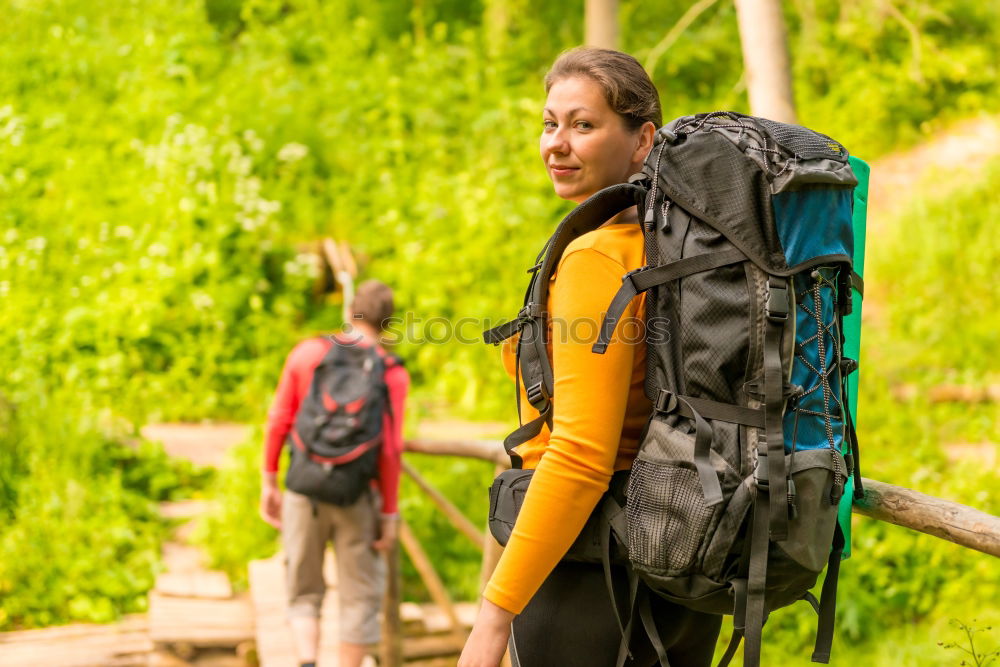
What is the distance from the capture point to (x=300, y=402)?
386cm

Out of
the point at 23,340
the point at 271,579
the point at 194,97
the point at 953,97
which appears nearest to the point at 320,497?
the point at 271,579

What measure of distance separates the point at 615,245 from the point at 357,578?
2930mm

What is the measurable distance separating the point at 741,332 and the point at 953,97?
11.2 metres

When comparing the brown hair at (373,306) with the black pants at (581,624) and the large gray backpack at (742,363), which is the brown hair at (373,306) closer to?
the black pants at (581,624)

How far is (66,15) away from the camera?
10680 mm

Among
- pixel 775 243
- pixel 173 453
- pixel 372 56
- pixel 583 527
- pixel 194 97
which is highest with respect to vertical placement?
pixel 372 56

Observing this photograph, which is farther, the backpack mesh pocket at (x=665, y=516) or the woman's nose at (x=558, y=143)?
the woman's nose at (x=558, y=143)

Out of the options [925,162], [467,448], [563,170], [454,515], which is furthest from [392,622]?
[925,162]

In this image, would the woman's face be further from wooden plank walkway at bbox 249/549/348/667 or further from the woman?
wooden plank walkway at bbox 249/549/348/667

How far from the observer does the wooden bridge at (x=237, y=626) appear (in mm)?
4434

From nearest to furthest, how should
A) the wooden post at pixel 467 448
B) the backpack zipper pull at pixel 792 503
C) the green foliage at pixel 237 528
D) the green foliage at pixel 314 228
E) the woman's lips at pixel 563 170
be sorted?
the backpack zipper pull at pixel 792 503 < the woman's lips at pixel 563 170 < the wooden post at pixel 467 448 < the green foliage at pixel 314 228 < the green foliage at pixel 237 528

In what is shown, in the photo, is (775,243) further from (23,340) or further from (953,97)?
(953,97)

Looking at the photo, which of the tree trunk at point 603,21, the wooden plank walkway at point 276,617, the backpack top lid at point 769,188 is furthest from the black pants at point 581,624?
the tree trunk at point 603,21

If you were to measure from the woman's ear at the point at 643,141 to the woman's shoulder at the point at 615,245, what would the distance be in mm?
208
